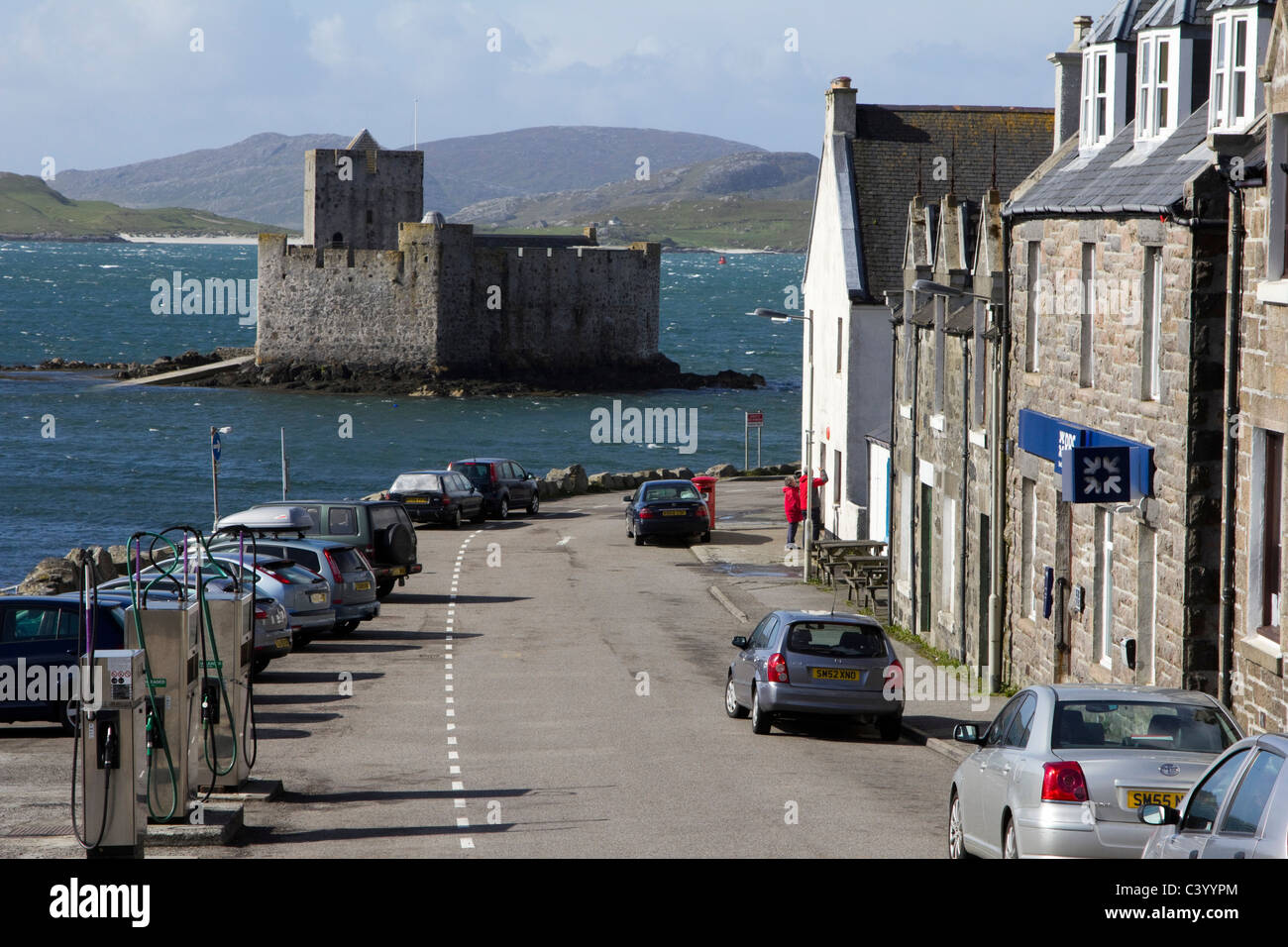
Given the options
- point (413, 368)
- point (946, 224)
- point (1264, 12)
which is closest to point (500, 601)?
point (946, 224)

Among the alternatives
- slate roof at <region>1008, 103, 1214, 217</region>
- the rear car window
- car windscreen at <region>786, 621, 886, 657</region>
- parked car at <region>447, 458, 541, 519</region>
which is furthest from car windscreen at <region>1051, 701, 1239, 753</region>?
parked car at <region>447, 458, 541, 519</region>

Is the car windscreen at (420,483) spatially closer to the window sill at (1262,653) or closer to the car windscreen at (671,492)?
the car windscreen at (671,492)

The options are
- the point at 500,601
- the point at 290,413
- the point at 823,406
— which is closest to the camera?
the point at 500,601

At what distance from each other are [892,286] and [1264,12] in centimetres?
2427

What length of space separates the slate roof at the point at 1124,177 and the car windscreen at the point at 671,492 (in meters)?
20.6

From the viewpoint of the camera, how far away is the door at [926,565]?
91.7ft

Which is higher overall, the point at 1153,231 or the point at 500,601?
the point at 1153,231

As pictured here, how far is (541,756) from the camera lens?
17.2 metres

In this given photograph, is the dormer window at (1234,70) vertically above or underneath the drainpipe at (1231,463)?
above

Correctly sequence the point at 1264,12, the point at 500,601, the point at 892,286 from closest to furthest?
the point at 1264,12 → the point at 500,601 → the point at 892,286

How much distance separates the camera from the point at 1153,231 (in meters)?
17.2

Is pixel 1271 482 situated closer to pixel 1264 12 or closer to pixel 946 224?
pixel 1264 12

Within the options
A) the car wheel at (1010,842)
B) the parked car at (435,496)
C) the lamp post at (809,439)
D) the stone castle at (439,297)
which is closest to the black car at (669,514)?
the lamp post at (809,439)

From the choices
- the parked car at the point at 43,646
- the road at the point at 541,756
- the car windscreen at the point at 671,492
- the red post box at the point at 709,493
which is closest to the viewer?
the road at the point at 541,756
